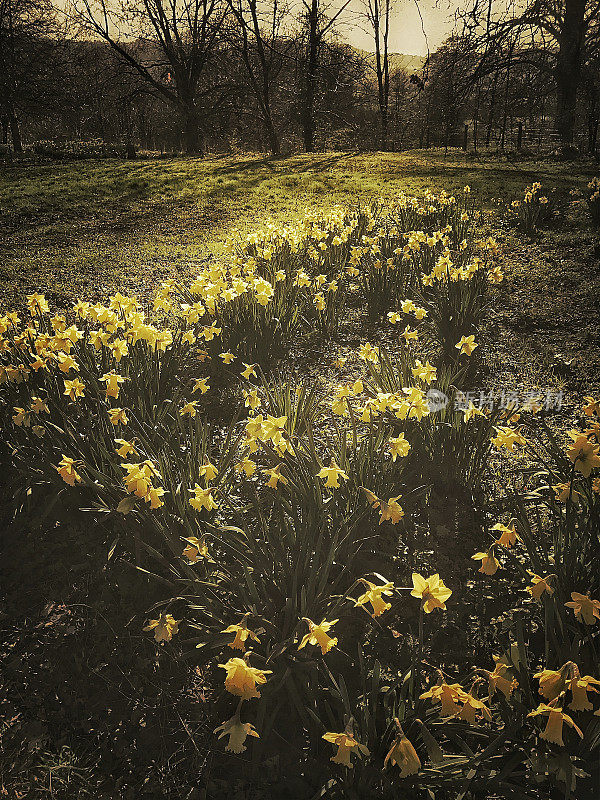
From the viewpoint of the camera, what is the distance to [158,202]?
12570 millimetres

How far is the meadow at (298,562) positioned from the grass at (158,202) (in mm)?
3858

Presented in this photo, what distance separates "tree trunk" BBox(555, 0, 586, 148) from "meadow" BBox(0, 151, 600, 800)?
1627 cm

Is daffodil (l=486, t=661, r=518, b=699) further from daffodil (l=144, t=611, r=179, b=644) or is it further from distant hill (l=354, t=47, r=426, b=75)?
distant hill (l=354, t=47, r=426, b=75)

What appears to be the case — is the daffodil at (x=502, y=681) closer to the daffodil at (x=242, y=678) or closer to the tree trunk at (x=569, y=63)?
the daffodil at (x=242, y=678)

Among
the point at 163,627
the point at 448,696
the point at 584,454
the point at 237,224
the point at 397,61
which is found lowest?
the point at 163,627

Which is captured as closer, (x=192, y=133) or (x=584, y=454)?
(x=584, y=454)

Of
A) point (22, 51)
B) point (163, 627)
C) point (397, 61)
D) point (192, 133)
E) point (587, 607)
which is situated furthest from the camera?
point (397, 61)

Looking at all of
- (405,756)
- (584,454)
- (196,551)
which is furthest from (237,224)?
(405,756)

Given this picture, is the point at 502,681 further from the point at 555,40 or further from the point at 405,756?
the point at 555,40

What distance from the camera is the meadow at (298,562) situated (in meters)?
1.50

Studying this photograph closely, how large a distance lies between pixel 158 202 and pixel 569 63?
47.8ft

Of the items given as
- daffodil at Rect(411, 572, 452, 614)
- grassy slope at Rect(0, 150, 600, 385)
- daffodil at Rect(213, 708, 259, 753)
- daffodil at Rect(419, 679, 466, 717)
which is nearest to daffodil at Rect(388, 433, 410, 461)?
daffodil at Rect(411, 572, 452, 614)

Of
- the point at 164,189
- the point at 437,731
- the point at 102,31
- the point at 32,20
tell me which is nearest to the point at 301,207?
the point at 164,189

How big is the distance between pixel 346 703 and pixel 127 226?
10.6m
